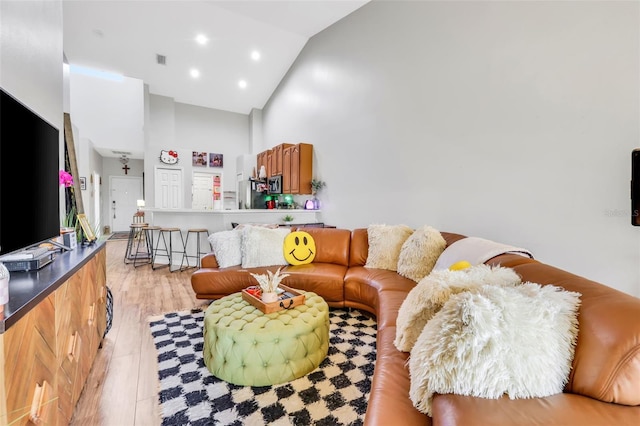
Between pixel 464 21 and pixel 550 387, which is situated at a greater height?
pixel 464 21

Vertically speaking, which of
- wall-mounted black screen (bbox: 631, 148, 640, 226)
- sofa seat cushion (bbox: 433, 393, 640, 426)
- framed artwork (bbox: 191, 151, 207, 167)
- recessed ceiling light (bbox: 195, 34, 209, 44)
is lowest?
sofa seat cushion (bbox: 433, 393, 640, 426)

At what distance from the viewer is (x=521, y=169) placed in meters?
2.27

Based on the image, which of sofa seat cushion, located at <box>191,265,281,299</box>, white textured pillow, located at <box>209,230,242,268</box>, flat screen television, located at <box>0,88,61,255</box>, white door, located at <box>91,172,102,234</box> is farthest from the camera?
white door, located at <box>91,172,102,234</box>

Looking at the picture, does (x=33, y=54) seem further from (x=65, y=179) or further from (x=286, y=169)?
(x=286, y=169)

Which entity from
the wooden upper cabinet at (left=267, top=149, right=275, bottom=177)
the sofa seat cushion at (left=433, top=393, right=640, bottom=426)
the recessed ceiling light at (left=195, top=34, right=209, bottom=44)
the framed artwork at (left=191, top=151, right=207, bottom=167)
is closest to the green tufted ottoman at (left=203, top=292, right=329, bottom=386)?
the sofa seat cushion at (left=433, top=393, right=640, bottom=426)

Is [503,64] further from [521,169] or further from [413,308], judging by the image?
[413,308]

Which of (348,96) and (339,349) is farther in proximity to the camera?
(348,96)

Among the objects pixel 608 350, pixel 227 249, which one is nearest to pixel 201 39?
pixel 227 249

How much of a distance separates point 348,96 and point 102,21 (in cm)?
418

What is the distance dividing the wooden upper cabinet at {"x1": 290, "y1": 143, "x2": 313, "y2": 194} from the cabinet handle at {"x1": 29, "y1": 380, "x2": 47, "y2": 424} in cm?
452

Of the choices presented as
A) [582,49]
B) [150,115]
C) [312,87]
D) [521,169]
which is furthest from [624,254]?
[150,115]

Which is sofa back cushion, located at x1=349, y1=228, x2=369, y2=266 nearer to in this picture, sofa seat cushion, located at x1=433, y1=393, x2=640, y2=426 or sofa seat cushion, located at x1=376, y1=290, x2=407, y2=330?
sofa seat cushion, located at x1=376, y1=290, x2=407, y2=330

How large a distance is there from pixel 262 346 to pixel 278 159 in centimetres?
497

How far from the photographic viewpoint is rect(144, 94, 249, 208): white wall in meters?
6.80
